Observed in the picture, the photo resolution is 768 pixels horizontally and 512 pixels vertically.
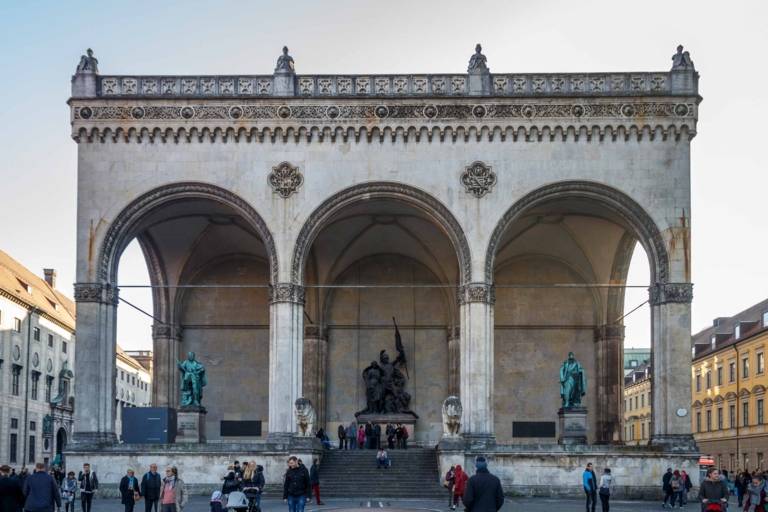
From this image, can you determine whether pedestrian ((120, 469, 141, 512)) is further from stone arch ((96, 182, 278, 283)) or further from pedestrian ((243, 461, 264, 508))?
stone arch ((96, 182, 278, 283))

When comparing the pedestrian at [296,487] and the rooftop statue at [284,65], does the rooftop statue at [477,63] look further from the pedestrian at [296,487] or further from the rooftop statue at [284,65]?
the pedestrian at [296,487]

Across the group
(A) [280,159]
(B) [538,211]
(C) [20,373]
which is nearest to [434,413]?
(B) [538,211]

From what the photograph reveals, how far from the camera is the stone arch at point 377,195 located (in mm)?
36625

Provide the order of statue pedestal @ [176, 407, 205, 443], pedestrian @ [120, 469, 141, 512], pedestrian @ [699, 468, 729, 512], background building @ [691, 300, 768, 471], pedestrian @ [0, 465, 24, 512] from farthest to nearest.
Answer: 1. background building @ [691, 300, 768, 471]
2. statue pedestal @ [176, 407, 205, 443]
3. pedestrian @ [120, 469, 141, 512]
4. pedestrian @ [699, 468, 729, 512]
5. pedestrian @ [0, 465, 24, 512]

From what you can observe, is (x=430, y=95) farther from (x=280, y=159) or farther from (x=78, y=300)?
(x=78, y=300)

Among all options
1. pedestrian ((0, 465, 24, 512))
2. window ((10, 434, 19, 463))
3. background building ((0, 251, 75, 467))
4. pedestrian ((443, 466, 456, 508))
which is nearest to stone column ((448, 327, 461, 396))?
pedestrian ((443, 466, 456, 508))

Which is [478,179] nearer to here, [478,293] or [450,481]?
[478,293]

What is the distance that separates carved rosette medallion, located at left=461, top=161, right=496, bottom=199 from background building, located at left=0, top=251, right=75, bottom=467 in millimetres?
29513

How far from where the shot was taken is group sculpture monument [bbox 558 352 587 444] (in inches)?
1517

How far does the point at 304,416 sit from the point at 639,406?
6197 cm

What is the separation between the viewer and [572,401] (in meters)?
39.1

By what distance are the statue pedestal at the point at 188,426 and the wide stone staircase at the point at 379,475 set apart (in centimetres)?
491

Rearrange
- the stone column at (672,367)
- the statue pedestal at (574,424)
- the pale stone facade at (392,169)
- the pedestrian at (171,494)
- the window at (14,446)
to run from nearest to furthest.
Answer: the pedestrian at (171,494) < the stone column at (672,367) < the pale stone facade at (392,169) < the statue pedestal at (574,424) < the window at (14,446)

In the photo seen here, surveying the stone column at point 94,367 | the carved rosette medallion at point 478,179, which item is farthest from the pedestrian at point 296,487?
the carved rosette medallion at point 478,179
